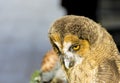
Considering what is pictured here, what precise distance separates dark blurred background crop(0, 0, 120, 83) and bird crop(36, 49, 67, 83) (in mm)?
5168

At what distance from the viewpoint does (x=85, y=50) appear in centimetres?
401

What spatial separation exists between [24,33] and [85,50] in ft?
49.7

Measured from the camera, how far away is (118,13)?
391 inches

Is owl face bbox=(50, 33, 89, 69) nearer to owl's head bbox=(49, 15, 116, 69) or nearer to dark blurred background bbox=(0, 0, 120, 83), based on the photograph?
owl's head bbox=(49, 15, 116, 69)

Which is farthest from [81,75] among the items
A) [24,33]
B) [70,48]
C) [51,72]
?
[24,33]

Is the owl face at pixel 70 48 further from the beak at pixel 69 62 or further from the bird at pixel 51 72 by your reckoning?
the bird at pixel 51 72

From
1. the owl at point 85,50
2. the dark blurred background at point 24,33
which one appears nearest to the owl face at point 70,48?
the owl at point 85,50

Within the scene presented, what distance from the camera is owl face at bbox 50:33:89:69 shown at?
156 inches

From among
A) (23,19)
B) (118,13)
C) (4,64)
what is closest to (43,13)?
(23,19)

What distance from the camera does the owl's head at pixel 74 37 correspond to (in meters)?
3.96

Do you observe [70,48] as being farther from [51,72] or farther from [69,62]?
[51,72]

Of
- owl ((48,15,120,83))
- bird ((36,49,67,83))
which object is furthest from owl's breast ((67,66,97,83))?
bird ((36,49,67,83))

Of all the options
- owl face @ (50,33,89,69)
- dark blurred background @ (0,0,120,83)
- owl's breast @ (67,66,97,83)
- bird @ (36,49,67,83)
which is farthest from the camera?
dark blurred background @ (0,0,120,83)

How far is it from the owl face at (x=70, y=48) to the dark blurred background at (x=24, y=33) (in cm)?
587
